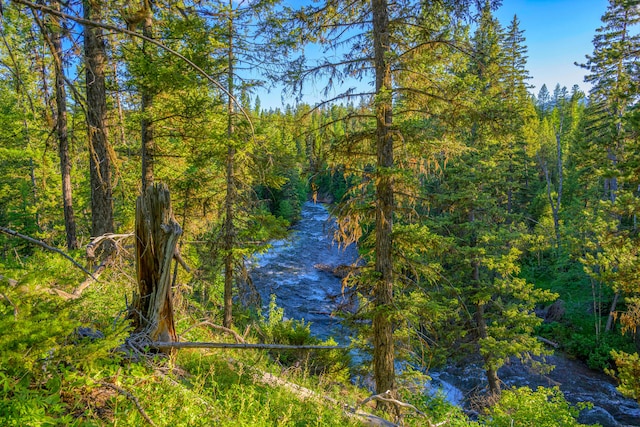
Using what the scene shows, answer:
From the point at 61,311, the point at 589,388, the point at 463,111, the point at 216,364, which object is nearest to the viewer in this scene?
the point at 61,311

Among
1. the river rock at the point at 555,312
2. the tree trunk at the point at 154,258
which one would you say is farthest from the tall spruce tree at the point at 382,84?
the river rock at the point at 555,312

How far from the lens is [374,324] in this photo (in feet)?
22.3

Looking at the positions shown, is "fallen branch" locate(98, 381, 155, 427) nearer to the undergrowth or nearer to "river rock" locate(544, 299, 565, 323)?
the undergrowth

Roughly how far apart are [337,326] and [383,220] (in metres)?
13.5

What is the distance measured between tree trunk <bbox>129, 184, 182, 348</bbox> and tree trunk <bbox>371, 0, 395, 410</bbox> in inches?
154

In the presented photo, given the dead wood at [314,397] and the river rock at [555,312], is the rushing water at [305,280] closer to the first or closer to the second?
the dead wood at [314,397]

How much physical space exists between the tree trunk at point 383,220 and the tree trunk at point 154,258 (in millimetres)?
3913

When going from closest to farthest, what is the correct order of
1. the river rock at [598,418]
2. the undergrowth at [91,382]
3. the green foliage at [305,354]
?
the undergrowth at [91,382]
the green foliage at [305,354]
the river rock at [598,418]

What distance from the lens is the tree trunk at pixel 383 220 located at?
6.46 metres

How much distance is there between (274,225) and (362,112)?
451 centimetres

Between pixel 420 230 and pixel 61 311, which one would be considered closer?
pixel 61 311

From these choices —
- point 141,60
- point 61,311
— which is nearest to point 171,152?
point 141,60

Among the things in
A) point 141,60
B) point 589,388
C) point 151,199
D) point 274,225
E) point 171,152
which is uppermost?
point 141,60

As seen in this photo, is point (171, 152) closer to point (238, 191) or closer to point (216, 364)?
point (238, 191)
